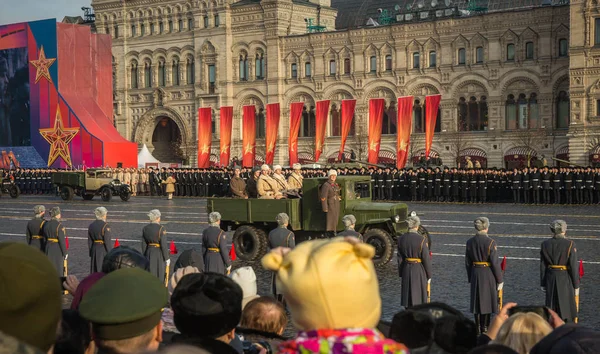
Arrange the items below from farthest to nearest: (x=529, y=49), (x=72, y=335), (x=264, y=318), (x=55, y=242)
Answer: (x=529, y=49) → (x=55, y=242) → (x=264, y=318) → (x=72, y=335)

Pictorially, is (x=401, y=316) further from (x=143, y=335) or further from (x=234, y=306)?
(x=143, y=335)

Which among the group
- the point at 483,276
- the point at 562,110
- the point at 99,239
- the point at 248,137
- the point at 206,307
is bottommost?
the point at 483,276

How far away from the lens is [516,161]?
4750 centimetres

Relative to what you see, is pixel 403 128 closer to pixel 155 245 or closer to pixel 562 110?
pixel 562 110

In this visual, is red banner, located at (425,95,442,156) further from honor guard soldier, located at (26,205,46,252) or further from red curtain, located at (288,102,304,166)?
honor guard soldier, located at (26,205,46,252)

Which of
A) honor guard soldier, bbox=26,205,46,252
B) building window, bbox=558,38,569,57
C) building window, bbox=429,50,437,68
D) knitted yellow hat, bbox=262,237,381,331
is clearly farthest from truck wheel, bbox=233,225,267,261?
building window, bbox=429,50,437,68

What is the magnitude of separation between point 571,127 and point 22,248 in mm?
44302

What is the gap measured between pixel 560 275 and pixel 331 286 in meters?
8.53

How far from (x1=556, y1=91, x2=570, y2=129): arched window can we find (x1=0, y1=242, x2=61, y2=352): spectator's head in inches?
1814

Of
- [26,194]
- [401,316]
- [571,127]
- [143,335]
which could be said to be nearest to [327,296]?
[143,335]

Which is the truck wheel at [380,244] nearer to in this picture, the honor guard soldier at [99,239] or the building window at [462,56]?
the honor guard soldier at [99,239]

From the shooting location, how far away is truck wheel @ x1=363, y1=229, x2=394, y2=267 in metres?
17.3

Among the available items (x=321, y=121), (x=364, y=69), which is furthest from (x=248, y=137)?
(x=364, y=69)

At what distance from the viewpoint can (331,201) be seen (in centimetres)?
1806
